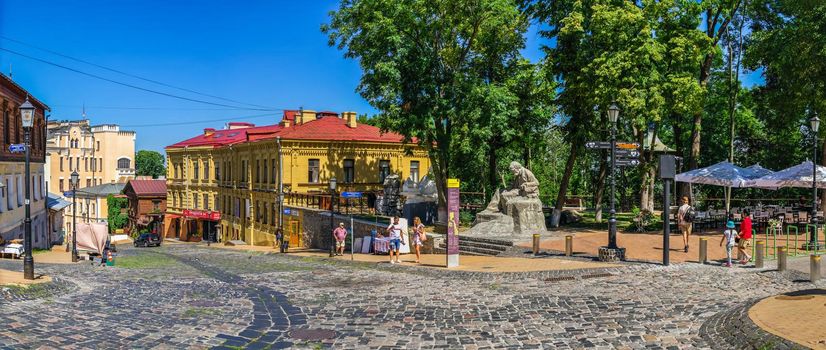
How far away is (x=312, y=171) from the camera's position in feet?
141

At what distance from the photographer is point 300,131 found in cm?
4288

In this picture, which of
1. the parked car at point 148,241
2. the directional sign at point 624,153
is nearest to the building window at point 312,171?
the parked car at point 148,241

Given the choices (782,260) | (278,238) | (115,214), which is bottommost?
(115,214)

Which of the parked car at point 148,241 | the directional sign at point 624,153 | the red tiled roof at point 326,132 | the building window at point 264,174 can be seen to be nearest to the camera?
the directional sign at point 624,153

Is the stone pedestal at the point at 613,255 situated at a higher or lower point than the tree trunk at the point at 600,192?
lower

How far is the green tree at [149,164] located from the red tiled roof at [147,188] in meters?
49.6

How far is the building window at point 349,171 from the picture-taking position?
144 feet

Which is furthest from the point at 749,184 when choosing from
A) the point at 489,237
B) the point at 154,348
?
the point at 154,348

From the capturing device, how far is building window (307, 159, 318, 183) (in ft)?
140

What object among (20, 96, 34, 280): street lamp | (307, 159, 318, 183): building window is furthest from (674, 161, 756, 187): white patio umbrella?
(307, 159, 318, 183): building window

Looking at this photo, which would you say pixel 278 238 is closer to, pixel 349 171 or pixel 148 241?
pixel 349 171

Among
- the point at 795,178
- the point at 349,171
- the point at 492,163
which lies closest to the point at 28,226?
the point at 492,163

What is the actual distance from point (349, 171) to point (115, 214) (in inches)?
1680

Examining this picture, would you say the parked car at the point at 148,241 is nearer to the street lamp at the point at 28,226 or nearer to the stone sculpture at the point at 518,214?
the stone sculpture at the point at 518,214
